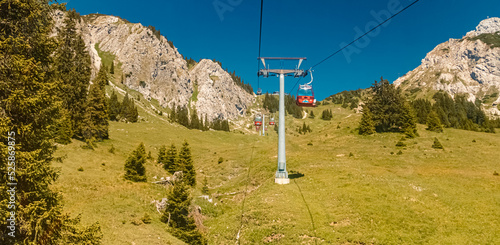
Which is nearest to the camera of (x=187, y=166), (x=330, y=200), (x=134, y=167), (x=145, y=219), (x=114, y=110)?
(x=145, y=219)

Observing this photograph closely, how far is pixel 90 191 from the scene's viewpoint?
2834 cm

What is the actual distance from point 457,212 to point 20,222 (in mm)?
28871

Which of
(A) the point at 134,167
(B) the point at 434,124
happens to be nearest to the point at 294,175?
(A) the point at 134,167

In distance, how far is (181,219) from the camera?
26172mm

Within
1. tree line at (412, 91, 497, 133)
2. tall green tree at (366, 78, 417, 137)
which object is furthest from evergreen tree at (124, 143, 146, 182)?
tree line at (412, 91, 497, 133)

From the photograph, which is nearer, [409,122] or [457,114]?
[409,122]

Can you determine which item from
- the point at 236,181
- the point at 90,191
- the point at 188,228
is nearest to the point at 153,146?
the point at 236,181

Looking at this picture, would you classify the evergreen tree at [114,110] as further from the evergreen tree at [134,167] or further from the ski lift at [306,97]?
the ski lift at [306,97]

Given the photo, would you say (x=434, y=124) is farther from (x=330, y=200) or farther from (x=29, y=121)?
(x=29, y=121)

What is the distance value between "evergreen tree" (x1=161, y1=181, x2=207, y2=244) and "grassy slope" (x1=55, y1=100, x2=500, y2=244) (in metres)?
1.36

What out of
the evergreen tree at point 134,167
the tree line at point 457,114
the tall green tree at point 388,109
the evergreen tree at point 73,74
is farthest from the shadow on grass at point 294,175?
the tree line at point 457,114

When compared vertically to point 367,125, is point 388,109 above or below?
above

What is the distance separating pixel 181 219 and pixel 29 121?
691 inches

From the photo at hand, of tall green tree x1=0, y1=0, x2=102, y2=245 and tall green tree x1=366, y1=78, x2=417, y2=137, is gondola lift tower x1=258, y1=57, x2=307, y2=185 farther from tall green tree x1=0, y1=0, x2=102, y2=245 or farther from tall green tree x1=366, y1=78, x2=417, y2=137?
tall green tree x1=366, y1=78, x2=417, y2=137
